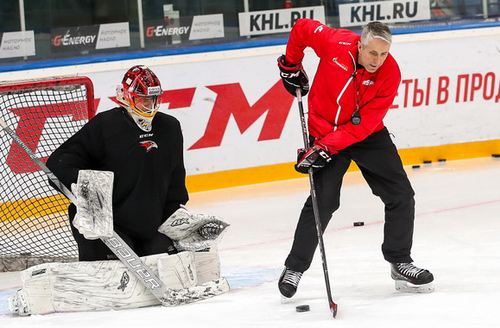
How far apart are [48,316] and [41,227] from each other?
137 centimetres

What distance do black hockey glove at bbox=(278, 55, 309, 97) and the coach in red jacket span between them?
0.32 feet

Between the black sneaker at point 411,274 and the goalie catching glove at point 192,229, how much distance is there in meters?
0.75

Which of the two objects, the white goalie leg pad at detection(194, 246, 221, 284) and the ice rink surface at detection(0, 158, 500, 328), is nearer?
the ice rink surface at detection(0, 158, 500, 328)

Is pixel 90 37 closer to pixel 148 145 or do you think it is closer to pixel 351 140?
pixel 148 145

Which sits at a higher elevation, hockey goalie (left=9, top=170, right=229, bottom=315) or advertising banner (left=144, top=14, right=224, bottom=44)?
advertising banner (left=144, top=14, right=224, bottom=44)

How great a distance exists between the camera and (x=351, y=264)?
14.2ft

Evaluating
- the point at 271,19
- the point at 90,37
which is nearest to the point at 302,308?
the point at 90,37

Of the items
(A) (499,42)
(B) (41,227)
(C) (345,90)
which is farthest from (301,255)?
(A) (499,42)

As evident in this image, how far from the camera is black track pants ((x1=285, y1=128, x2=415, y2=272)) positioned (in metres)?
3.52

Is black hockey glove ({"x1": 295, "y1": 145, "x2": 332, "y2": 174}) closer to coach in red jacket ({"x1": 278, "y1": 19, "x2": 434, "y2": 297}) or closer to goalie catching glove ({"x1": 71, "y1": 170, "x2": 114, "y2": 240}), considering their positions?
coach in red jacket ({"x1": 278, "y1": 19, "x2": 434, "y2": 297})

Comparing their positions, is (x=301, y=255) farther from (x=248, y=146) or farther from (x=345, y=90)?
(x=248, y=146)

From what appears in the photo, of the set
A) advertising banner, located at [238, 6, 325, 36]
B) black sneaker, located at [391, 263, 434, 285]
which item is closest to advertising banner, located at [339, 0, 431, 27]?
advertising banner, located at [238, 6, 325, 36]

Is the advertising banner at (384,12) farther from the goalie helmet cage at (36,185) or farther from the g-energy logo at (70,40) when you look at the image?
the goalie helmet cage at (36,185)

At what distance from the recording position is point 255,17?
7.30 m
